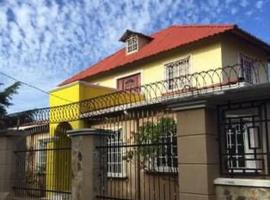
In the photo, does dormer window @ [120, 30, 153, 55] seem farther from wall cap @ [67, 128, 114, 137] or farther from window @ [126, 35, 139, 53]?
wall cap @ [67, 128, 114, 137]

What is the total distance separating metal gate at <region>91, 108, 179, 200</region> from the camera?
8742mm

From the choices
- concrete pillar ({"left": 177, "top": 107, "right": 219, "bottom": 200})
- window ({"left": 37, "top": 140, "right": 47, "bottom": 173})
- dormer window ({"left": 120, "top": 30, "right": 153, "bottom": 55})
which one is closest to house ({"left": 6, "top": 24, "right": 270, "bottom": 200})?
concrete pillar ({"left": 177, "top": 107, "right": 219, "bottom": 200})

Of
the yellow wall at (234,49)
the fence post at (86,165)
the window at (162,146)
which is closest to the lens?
the window at (162,146)

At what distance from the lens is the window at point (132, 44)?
80.0ft

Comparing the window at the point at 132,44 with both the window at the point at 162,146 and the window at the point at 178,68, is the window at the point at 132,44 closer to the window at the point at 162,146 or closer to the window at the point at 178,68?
the window at the point at 178,68

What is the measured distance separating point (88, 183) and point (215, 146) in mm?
3290

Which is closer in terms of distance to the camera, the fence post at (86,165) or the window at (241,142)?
the window at (241,142)

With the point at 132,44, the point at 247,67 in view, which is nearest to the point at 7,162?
the point at 247,67

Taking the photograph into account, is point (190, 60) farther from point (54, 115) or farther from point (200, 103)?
point (200, 103)

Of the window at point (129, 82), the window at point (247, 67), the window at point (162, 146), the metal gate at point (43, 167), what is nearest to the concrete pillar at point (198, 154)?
the window at point (162, 146)

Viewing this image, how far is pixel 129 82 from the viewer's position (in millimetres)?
23344

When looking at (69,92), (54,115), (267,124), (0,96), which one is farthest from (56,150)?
(0,96)

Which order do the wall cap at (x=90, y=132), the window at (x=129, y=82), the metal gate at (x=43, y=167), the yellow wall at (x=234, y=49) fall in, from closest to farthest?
1. the wall cap at (x=90, y=132)
2. the metal gate at (x=43, y=167)
3. the yellow wall at (x=234, y=49)
4. the window at (x=129, y=82)

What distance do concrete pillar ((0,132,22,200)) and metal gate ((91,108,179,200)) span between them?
2.58m
